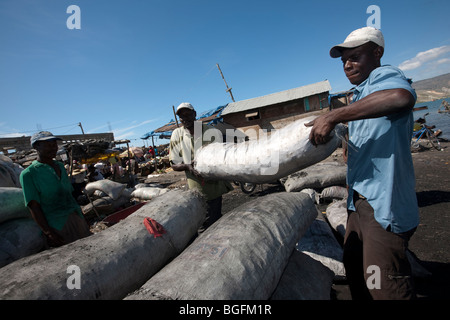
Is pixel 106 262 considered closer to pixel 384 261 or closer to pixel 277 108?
pixel 384 261

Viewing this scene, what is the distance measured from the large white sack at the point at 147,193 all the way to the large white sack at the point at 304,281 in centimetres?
656

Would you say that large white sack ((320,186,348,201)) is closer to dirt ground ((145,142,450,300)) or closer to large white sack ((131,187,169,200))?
dirt ground ((145,142,450,300))

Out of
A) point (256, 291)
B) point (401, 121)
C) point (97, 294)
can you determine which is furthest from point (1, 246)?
point (401, 121)

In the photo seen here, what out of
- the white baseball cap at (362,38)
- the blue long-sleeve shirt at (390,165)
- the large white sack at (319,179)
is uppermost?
the white baseball cap at (362,38)

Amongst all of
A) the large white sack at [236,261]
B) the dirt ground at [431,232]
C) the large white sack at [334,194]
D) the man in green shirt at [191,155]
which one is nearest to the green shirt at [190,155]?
the man in green shirt at [191,155]

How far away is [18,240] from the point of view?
2.62 meters

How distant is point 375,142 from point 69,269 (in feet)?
7.37

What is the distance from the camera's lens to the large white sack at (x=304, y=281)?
1799mm

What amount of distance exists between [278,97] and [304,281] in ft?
49.6

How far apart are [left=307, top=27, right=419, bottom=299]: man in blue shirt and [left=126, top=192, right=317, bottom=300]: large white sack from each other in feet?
2.17

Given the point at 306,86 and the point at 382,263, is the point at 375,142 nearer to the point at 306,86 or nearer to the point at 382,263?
the point at 382,263

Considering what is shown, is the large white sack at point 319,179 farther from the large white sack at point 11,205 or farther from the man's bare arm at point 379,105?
the large white sack at point 11,205

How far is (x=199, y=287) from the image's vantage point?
1230 mm

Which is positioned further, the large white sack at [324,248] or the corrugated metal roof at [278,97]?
the corrugated metal roof at [278,97]
